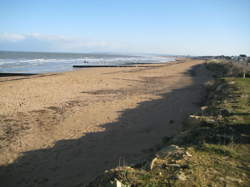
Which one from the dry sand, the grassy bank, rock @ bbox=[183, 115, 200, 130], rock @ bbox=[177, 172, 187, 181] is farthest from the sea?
Answer: rock @ bbox=[177, 172, 187, 181]

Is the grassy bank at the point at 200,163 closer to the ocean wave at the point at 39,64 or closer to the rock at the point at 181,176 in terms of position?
the rock at the point at 181,176

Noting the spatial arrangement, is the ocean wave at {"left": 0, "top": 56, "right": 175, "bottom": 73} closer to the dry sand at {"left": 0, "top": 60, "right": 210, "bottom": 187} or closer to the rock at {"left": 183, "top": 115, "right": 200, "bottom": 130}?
the dry sand at {"left": 0, "top": 60, "right": 210, "bottom": 187}

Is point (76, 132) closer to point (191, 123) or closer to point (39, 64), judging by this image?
point (191, 123)

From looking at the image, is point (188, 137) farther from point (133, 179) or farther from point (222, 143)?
point (133, 179)

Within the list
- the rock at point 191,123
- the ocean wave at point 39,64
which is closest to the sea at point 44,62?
the ocean wave at point 39,64

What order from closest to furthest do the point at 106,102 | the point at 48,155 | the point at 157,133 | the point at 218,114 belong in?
the point at 48,155
the point at 218,114
the point at 157,133
the point at 106,102

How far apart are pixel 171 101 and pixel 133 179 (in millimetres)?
9856

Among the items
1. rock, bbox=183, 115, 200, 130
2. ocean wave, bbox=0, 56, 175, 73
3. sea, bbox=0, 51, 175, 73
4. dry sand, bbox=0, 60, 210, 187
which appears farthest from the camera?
sea, bbox=0, 51, 175, 73

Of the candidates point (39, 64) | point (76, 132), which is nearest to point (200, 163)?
point (76, 132)

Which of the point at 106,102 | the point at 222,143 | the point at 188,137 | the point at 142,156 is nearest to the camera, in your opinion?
the point at 222,143

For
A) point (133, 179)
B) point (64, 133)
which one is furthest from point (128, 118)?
point (133, 179)

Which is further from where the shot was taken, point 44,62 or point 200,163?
point 44,62

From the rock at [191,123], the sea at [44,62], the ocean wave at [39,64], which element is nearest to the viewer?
the rock at [191,123]

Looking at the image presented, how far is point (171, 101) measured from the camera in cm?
1259
